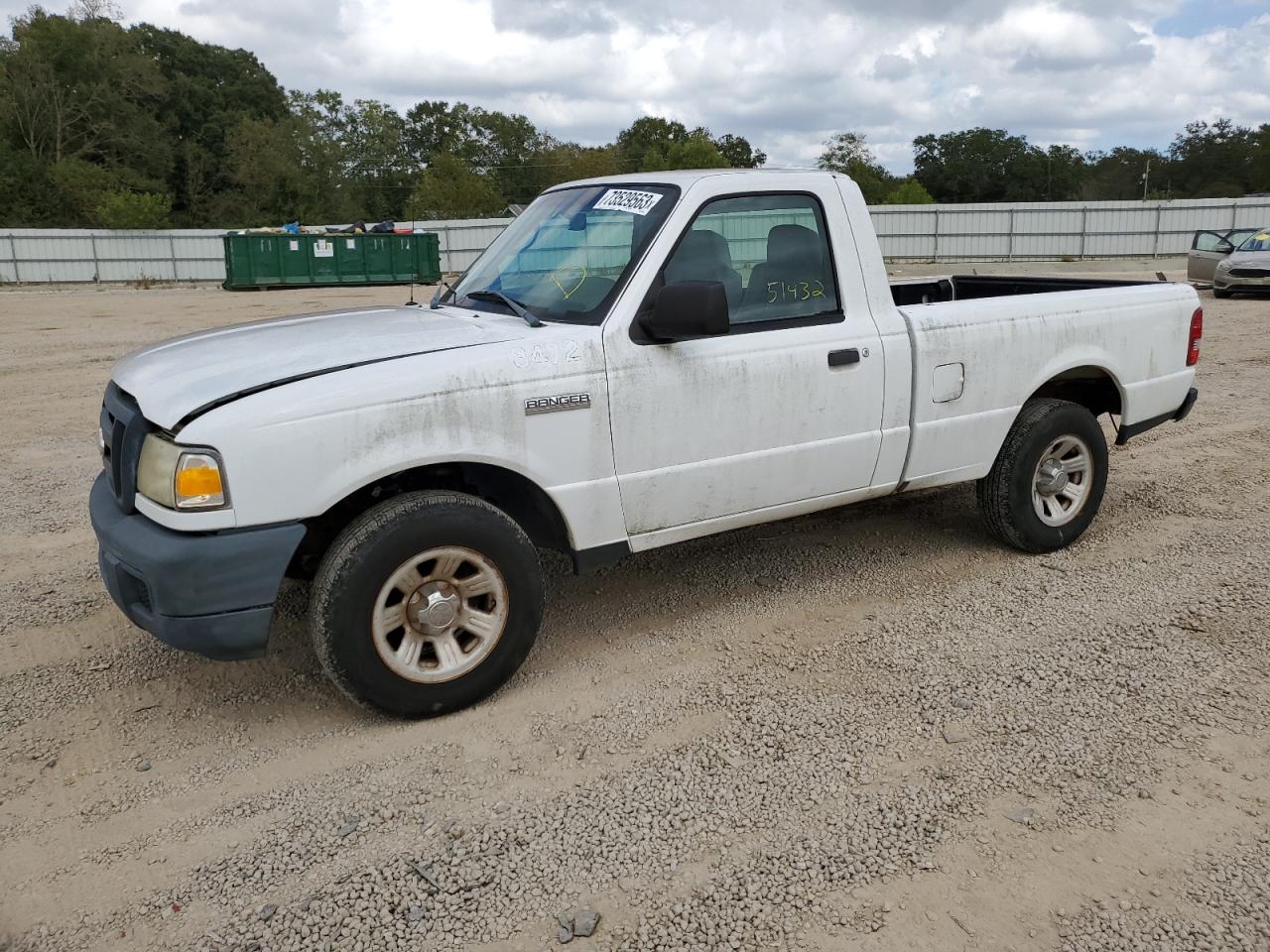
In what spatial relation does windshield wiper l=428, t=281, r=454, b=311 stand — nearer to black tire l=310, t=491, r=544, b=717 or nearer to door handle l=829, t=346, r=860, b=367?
black tire l=310, t=491, r=544, b=717

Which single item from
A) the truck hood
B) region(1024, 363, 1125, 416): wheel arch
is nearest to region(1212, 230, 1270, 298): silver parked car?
region(1024, 363, 1125, 416): wheel arch

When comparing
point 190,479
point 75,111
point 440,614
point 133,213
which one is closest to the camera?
point 190,479

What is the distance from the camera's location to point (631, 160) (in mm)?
88188

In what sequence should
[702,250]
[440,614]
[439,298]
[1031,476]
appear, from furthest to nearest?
[1031,476] → [439,298] → [702,250] → [440,614]

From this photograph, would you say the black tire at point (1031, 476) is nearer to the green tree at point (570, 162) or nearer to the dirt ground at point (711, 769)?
the dirt ground at point (711, 769)

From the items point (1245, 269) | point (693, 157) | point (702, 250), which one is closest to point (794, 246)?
point (702, 250)

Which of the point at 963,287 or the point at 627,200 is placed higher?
the point at 627,200

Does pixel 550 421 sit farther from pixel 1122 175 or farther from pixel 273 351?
pixel 1122 175

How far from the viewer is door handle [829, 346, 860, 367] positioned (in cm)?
439

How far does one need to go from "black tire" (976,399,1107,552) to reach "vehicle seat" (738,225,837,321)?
1374 mm

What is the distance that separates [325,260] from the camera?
3120 cm

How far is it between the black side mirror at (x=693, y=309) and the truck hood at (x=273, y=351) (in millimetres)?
561

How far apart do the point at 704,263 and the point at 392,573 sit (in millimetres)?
1778

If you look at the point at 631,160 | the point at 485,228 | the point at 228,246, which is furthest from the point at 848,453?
the point at 631,160
